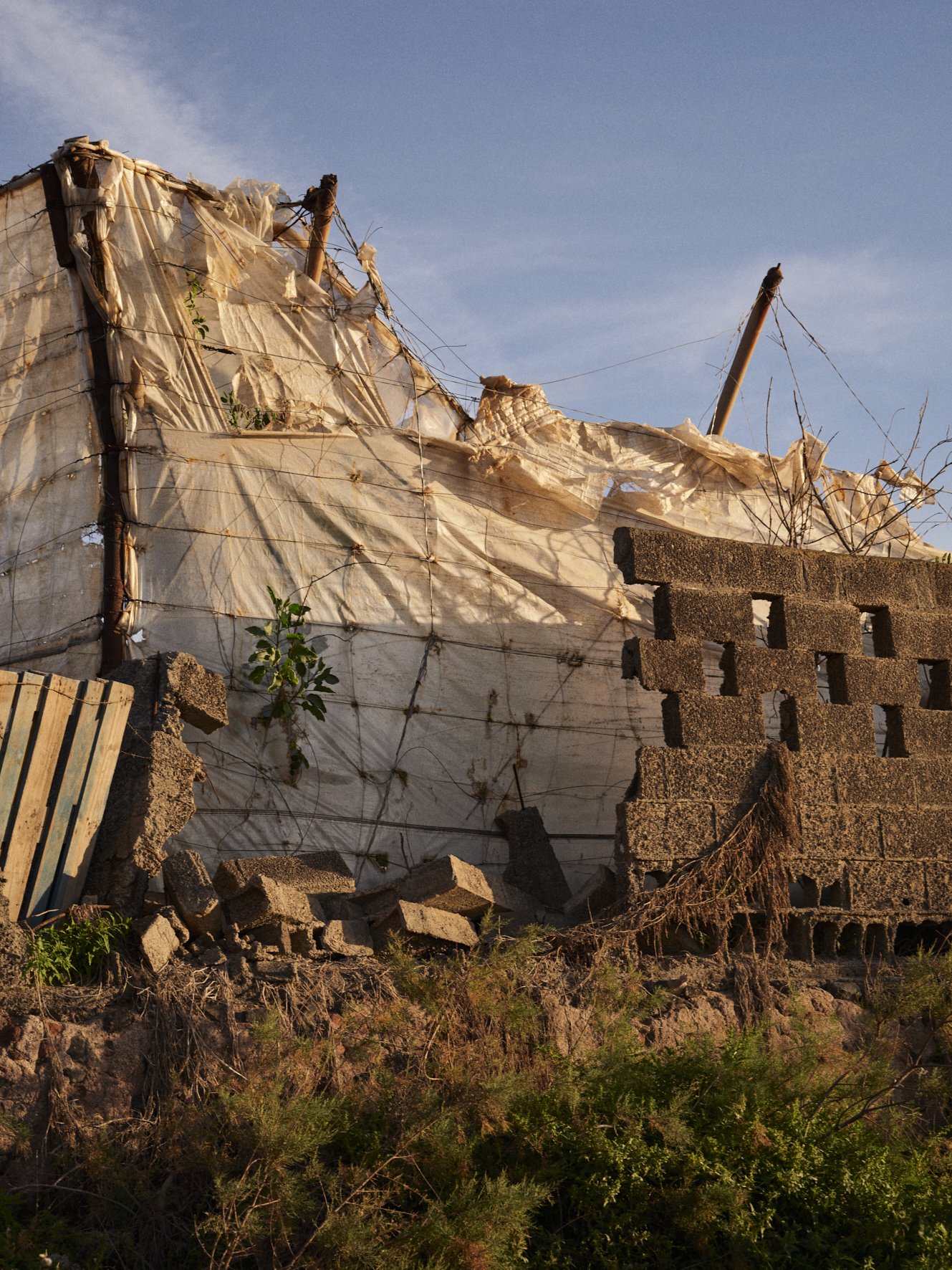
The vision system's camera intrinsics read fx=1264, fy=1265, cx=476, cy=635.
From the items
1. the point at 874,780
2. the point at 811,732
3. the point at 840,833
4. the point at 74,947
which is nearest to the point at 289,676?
the point at 74,947

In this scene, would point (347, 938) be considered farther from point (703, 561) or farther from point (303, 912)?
point (703, 561)

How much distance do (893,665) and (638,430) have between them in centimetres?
417

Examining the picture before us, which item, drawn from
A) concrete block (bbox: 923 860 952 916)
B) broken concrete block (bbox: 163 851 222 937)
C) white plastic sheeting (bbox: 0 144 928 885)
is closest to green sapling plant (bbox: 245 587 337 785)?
white plastic sheeting (bbox: 0 144 928 885)

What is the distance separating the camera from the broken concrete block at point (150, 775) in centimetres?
598

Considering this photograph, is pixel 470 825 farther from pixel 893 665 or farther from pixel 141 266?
pixel 141 266

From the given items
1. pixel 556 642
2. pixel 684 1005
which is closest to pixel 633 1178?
pixel 684 1005

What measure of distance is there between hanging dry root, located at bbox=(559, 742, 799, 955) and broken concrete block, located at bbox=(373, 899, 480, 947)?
56 cm

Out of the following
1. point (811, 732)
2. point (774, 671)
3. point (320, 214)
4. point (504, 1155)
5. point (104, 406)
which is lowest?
point (504, 1155)

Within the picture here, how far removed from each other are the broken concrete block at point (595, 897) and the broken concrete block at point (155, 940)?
232 centimetres

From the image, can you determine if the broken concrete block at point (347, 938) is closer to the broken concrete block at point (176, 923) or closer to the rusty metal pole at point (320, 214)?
the broken concrete block at point (176, 923)

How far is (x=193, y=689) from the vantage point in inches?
261

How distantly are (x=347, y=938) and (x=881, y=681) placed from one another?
11.4 ft

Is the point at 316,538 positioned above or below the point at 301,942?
above

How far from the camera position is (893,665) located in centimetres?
747
